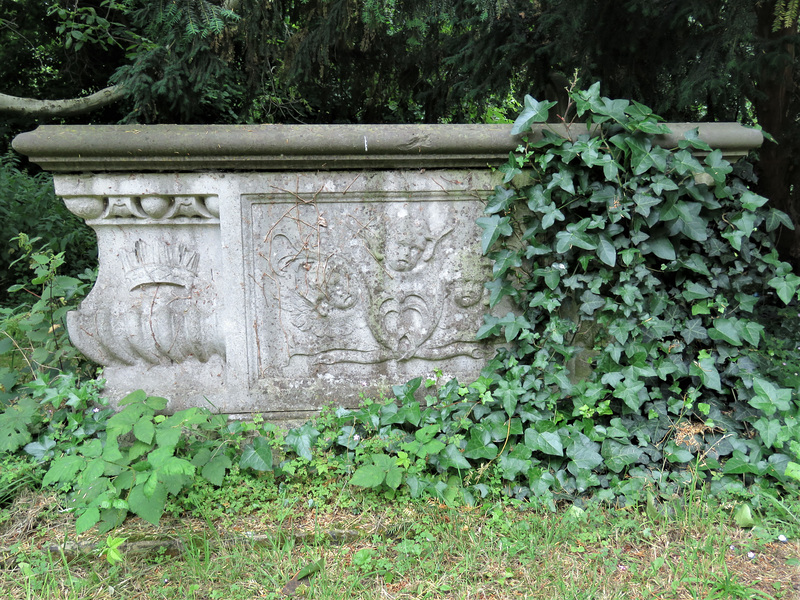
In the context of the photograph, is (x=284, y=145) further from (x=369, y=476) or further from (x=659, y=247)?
(x=659, y=247)

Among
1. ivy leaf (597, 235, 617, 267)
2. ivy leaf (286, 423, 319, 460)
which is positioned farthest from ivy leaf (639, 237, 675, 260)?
ivy leaf (286, 423, 319, 460)

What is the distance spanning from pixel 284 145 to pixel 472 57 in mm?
2301

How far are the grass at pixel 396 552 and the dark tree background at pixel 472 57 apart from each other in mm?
2062

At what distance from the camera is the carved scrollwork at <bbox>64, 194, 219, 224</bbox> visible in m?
2.36

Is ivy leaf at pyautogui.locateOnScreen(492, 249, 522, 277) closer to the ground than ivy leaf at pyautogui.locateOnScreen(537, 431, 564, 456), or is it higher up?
higher up

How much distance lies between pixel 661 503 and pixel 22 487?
2.73m

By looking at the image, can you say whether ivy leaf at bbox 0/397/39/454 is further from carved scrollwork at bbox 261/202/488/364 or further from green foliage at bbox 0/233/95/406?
carved scrollwork at bbox 261/202/488/364

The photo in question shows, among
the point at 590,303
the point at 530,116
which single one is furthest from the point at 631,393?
the point at 530,116

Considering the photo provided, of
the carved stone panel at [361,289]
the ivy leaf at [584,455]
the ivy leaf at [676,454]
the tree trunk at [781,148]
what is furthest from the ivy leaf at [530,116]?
the tree trunk at [781,148]

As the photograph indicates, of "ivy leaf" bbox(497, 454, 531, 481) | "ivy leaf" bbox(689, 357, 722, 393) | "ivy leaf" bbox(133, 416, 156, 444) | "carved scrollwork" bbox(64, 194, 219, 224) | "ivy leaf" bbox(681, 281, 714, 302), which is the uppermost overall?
"carved scrollwork" bbox(64, 194, 219, 224)

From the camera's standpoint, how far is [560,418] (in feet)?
7.56

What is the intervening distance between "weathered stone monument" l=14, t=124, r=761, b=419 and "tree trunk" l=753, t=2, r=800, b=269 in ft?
5.60

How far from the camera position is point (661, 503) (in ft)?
6.99

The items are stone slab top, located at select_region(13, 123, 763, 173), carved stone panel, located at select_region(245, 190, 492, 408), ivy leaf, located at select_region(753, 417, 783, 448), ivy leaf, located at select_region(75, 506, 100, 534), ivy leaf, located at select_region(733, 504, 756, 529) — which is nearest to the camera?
ivy leaf, located at select_region(75, 506, 100, 534)
